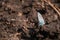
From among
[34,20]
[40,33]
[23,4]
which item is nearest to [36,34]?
[40,33]

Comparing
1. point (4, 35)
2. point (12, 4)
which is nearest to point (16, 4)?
point (12, 4)

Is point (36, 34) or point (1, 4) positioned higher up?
point (1, 4)

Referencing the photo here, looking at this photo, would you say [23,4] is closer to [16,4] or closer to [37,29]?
[16,4]

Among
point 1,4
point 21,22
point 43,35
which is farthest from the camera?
point 1,4

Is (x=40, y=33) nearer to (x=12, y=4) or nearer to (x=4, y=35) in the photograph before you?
(x=4, y=35)

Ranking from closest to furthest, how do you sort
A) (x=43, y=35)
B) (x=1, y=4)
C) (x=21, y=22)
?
1. (x=43, y=35)
2. (x=21, y=22)
3. (x=1, y=4)

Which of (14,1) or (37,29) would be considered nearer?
(37,29)
